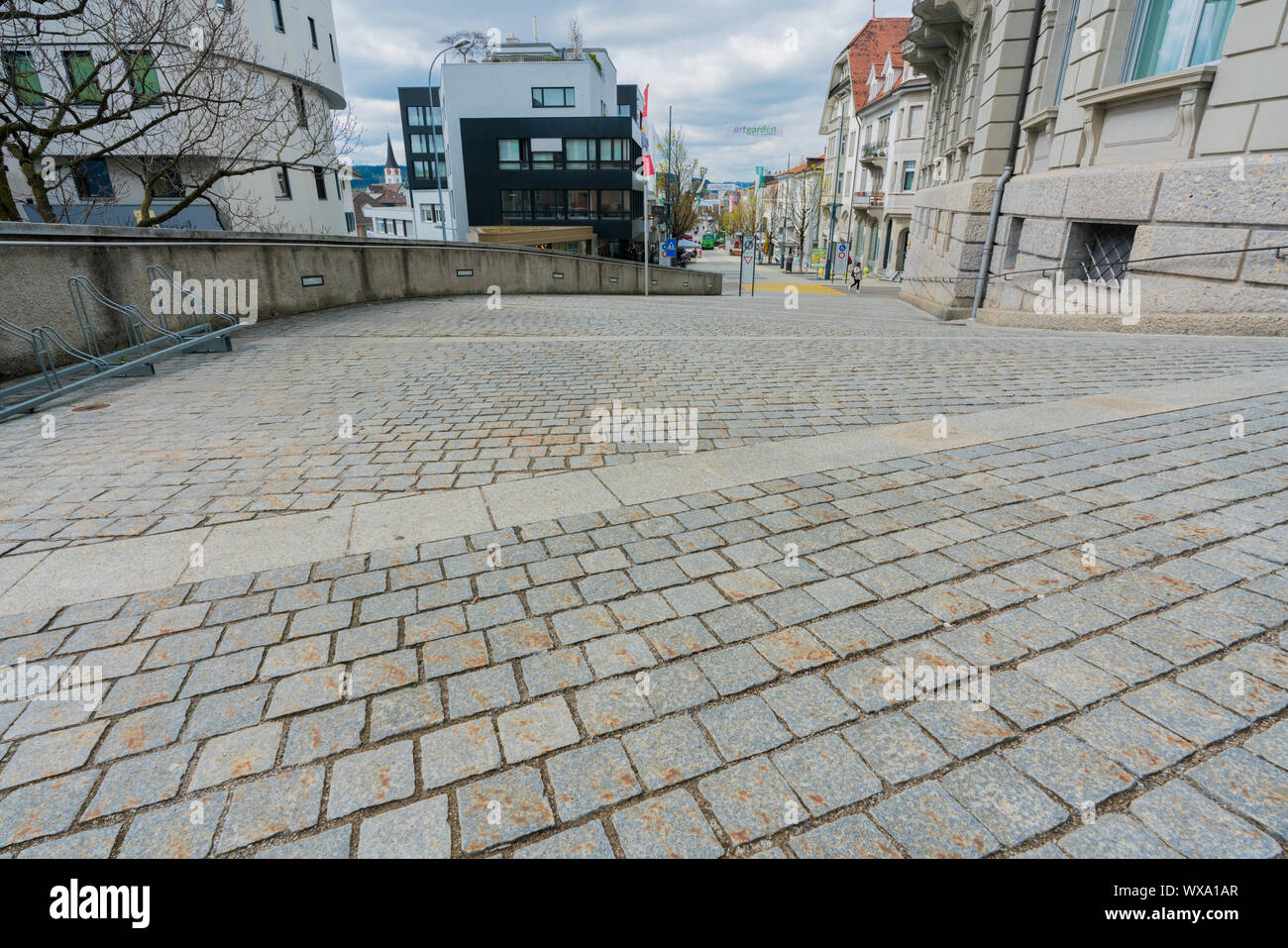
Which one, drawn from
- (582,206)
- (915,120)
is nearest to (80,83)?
(582,206)

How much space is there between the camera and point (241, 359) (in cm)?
906

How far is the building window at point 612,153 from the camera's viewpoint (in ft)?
160

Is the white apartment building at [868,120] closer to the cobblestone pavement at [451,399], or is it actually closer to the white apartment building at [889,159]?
the white apartment building at [889,159]

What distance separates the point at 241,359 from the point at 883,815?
32.3 feet

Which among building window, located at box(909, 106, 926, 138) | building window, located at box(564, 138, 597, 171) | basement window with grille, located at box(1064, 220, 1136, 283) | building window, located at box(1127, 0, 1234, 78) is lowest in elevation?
basement window with grille, located at box(1064, 220, 1136, 283)

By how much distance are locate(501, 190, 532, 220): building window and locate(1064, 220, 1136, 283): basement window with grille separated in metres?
44.4

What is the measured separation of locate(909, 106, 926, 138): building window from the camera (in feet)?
134

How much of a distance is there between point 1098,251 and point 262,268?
615 inches

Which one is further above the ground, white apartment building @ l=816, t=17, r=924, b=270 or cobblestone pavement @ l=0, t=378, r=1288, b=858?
white apartment building @ l=816, t=17, r=924, b=270

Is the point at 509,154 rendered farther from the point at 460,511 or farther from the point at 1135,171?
the point at 460,511

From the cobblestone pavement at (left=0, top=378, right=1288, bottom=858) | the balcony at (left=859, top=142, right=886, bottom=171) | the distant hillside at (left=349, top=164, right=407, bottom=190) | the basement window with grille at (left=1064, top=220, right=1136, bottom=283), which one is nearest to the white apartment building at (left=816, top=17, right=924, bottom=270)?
the balcony at (left=859, top=142, right=886, bottom=171)

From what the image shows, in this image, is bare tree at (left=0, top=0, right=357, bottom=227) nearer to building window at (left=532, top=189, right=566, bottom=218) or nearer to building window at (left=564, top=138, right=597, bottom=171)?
building window at (left=532, top=189, right=566, bottom=218)
